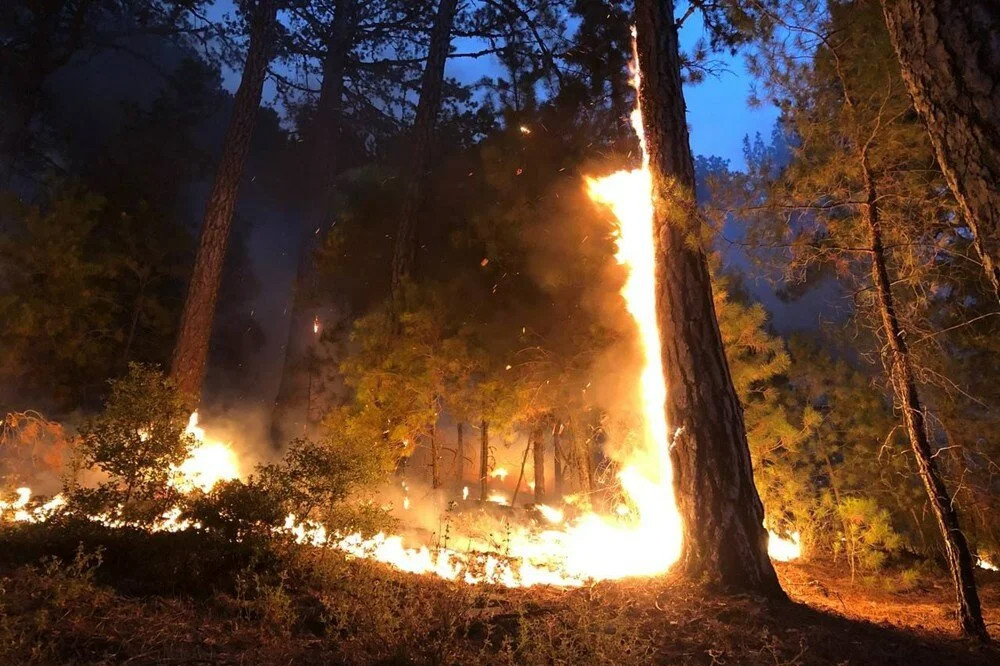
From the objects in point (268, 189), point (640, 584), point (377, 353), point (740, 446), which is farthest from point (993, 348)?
point (268, 189)

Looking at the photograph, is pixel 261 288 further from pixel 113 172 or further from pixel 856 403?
pixel 856 403

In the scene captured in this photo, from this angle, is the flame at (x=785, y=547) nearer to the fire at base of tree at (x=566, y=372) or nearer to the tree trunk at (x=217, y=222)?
the fire at base of tree at (x=566, y=372)

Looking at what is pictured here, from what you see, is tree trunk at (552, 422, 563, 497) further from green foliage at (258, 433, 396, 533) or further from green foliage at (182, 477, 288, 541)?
green foliage at (182, 477, 288, 541)

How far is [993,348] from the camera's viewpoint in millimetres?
7004

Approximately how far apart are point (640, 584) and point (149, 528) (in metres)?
4.30

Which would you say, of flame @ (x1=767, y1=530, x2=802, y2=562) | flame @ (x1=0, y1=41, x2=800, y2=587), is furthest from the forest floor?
flame @ (x1=767, y1=530, x2=802, y2=562)

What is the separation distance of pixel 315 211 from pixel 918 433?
18.1 m

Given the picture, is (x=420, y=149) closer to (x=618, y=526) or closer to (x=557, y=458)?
(x=557, y=458)

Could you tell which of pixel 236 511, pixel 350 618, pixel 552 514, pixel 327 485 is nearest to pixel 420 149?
pixel 552 514

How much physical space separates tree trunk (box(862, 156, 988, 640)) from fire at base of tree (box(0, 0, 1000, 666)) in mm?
29

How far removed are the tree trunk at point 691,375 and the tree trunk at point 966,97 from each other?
3318mm

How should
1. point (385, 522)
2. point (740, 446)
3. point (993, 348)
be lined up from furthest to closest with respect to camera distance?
point (993, 348)
point (740, 446)
point (385, 522)

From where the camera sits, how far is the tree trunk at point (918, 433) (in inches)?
186

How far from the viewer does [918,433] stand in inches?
196
